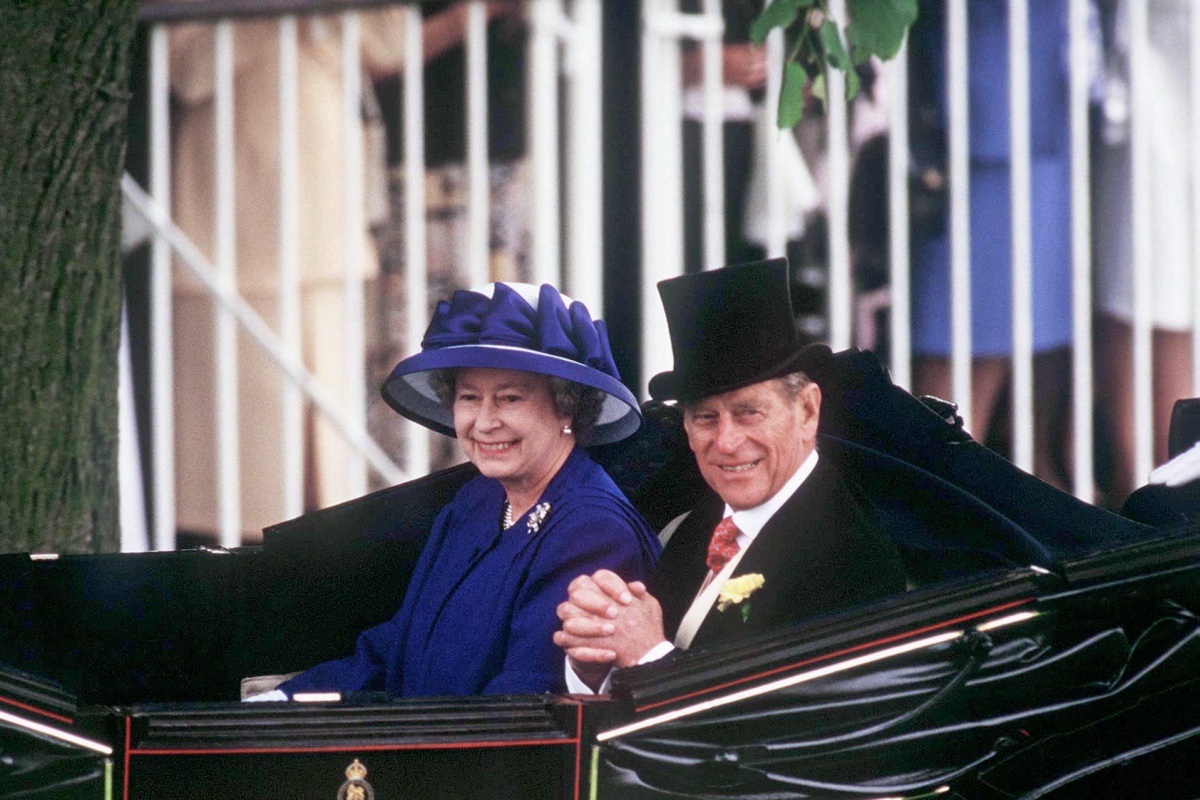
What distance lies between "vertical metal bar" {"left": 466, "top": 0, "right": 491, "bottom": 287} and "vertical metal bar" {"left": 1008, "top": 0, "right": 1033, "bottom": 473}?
169 centimetres

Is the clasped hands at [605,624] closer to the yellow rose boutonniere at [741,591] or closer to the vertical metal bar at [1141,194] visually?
the yellow rose boutonniere at [741,591]

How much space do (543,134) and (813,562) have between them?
10.3 ft

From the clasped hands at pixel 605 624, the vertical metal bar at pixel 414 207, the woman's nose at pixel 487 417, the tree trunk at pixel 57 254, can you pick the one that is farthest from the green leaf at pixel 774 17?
the vertical metal bar at pixel 414 207

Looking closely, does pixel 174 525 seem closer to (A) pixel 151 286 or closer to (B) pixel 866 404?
(A) pixel 151 286

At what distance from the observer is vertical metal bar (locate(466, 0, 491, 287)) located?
560 cm

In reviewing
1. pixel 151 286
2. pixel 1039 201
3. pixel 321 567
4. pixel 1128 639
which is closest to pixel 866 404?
pixel 1128 639

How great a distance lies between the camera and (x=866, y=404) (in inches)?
121

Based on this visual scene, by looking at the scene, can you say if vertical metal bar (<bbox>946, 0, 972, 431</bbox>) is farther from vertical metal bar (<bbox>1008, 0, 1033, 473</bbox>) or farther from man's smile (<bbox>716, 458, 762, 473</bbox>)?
man's smile (<bbox>716, 458, 762, 473</bbox>)

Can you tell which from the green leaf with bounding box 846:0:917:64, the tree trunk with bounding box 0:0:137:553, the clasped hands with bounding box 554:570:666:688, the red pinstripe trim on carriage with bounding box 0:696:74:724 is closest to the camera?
the red pinstripe trim on carriage with bounding box 0:696:74:724

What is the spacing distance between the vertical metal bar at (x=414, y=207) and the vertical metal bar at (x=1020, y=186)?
191 centimetres

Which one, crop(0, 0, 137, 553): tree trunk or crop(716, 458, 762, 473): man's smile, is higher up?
crop(0, 0, 137, 553): tree trunk

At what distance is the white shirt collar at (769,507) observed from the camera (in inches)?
110

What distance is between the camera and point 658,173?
5.57m

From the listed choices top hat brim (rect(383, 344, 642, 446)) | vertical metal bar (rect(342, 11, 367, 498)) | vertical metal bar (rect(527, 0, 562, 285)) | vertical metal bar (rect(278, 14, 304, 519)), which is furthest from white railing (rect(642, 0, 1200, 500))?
top hat brim (rect(383, 344, 642, 446))
